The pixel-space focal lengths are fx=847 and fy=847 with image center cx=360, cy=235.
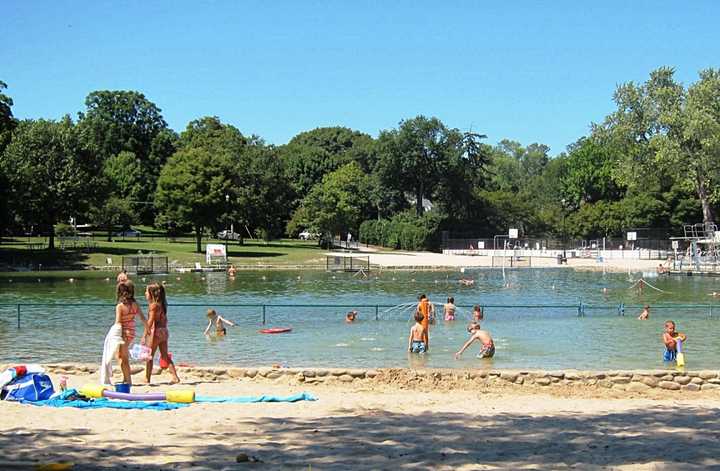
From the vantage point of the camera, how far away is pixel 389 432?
11.6 m

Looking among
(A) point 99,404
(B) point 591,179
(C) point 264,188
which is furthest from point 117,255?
(B) point 591,179

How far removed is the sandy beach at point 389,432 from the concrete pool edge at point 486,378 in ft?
1.09

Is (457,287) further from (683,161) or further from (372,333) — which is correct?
(683,161)

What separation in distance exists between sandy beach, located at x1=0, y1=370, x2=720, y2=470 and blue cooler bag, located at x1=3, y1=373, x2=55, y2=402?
0.99 ft

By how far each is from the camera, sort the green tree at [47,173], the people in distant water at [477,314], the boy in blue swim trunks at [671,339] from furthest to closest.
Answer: the green tree at [47,173]
the people in distant water at [477,314]
the boy in blue swim trunks at [671,339]

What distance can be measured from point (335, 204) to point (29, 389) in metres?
84.8

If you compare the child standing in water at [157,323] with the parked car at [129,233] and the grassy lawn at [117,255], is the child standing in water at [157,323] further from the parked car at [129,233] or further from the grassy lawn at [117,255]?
the parked car at [129,233]

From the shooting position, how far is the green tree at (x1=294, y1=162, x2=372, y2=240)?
3853 inches

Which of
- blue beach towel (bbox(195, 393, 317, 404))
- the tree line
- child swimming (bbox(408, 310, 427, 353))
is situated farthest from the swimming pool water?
the tree line

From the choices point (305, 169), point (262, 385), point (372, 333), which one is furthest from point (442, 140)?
point (262, 385)

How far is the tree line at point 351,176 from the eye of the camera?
247 ft

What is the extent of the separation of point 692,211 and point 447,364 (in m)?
89.0

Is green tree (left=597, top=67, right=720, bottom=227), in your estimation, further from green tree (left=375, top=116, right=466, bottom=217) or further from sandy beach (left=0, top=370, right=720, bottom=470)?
sandy beach (left=0, top=370, right=720, bottom=470)

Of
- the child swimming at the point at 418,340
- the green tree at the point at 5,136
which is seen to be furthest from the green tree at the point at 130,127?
the child swimming at the point at 418,340
